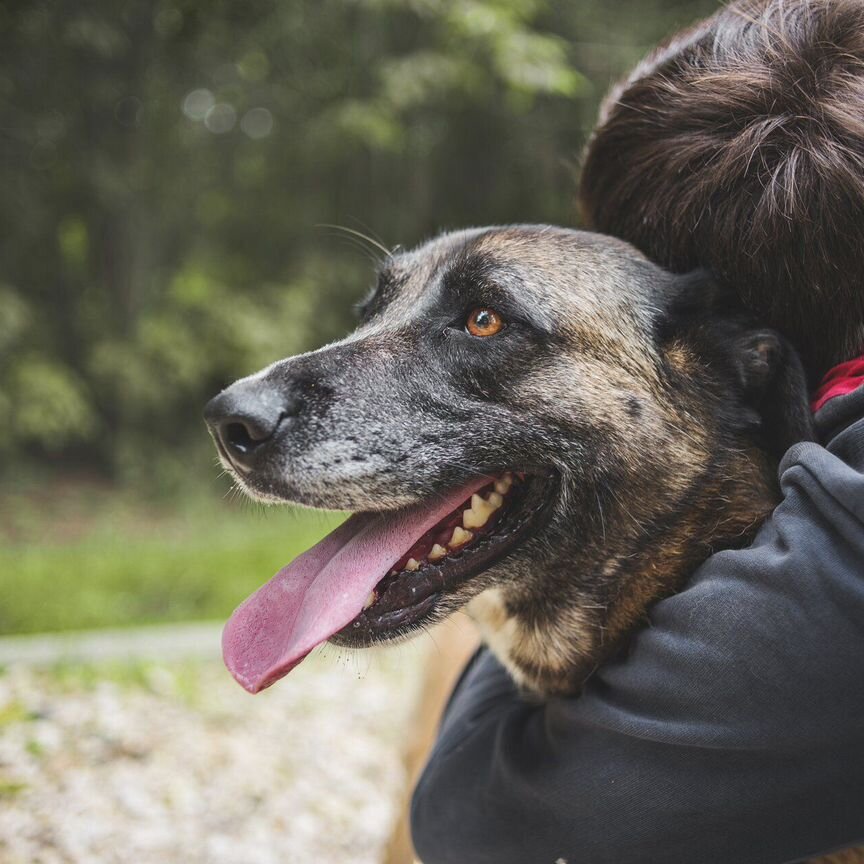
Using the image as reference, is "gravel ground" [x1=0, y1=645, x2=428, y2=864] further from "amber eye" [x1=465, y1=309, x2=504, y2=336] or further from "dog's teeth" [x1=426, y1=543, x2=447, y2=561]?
"amber eye" [x1=465, y1=309, x2=504, y2=336]

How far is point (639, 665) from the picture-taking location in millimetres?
1791

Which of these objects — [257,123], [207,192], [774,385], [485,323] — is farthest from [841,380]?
[207,192]

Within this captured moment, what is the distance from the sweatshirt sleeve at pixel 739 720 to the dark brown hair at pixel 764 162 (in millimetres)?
320

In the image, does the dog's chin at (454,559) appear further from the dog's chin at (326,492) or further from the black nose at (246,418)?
the black nose at (246,418)

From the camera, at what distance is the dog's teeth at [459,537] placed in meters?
2.11

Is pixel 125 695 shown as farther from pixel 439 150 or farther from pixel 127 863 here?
pixel 439 150

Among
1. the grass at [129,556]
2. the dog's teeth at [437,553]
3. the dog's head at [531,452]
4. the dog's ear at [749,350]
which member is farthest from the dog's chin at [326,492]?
the grass at [129,556]

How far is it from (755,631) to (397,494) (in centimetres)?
82

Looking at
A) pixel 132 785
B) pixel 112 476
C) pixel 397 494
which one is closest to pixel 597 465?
pixel 397 494

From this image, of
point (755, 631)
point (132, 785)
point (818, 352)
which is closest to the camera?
point (755, 631)

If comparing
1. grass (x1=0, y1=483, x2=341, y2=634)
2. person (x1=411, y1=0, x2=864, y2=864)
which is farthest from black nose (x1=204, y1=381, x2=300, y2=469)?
grass (x1=0, y1=483, x2=341, y2=634)

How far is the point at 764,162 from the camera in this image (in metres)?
1.97

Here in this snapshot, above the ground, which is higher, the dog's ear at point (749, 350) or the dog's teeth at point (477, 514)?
the dog's ear at point (749, 350)

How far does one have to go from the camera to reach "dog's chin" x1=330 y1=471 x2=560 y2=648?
2.04 meters
